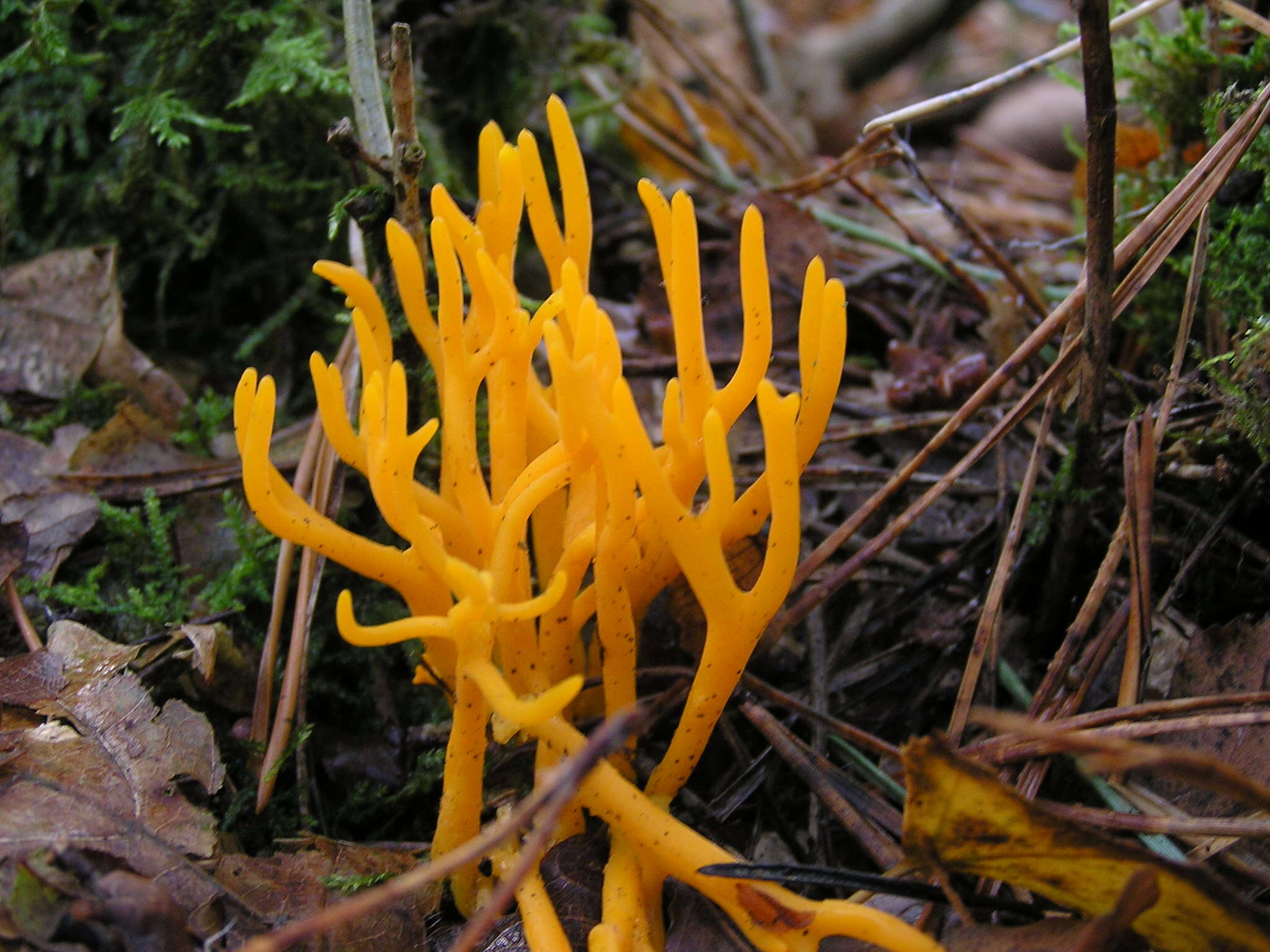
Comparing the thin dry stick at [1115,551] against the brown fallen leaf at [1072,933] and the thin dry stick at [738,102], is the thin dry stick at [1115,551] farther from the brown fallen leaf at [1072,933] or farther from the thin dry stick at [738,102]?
the thin dry stick at [738,102]

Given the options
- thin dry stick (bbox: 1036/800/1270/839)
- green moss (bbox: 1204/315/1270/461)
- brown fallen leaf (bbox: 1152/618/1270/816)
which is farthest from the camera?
green moss (bbox: 1204/315/1270/461)

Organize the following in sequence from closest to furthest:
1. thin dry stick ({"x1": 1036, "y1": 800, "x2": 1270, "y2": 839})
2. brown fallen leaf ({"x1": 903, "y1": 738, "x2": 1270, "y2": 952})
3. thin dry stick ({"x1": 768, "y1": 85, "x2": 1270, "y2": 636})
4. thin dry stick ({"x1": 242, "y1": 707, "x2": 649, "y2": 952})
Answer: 1. thin dry stick ({"x1": 242, "y1": 707, "x2": 649, "y2": 952})
2. brown fallen leaf ({"x1": 903, "y1": 738, "x2": 1270, "y2": 952})
3. thin dry stick ({"x1": 1036, "y1": 800, "x2": 1270, "y2": 839})
4. thin dry stick ({"x1": 768, "y1": 85, "x2": 1270, "y2": 636})

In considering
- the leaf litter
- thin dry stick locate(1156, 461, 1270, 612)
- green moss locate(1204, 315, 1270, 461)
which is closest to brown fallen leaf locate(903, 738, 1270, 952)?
the leaf litter

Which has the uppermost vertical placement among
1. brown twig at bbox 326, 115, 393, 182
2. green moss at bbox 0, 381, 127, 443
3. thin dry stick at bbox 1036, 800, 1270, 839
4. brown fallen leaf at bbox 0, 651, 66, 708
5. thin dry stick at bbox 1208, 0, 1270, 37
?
thin dry stick at bbox 1208, 0, 1270, 37

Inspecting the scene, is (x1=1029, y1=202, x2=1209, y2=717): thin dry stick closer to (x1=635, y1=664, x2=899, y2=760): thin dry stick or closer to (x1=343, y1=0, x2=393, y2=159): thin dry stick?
(x1=635, y1=664, x2=899, y2=760): thin dry stick

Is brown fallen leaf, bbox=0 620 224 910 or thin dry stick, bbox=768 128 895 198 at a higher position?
thin dry stick, bbox=768 128 895 198

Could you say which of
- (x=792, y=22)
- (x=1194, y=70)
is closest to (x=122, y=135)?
(x=1194, y=70)

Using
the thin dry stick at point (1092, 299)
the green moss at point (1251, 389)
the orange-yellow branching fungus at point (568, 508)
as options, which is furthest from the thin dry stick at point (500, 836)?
the green moss at point (1251, 389)

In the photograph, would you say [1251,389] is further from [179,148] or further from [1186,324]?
[179,148]

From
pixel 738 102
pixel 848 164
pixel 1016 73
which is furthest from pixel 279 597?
pixel 738 102
